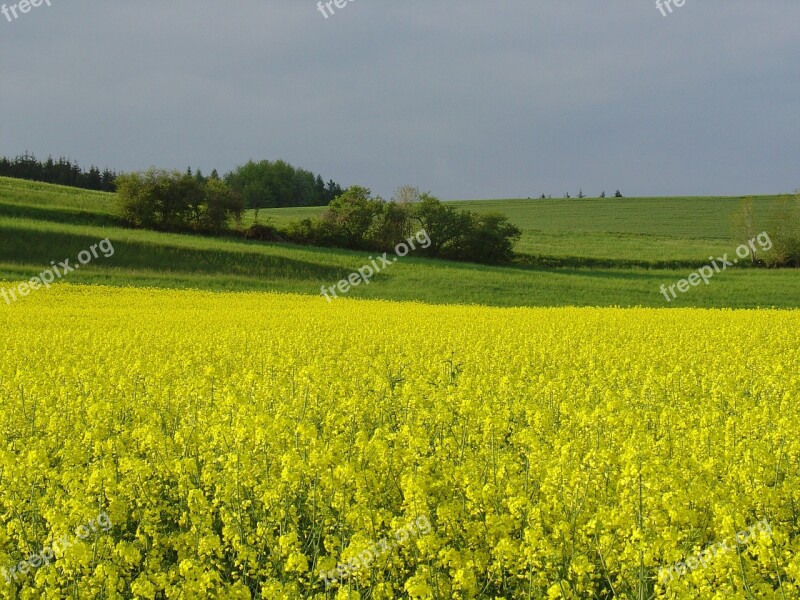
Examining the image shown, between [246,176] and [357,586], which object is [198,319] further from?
[246,176]

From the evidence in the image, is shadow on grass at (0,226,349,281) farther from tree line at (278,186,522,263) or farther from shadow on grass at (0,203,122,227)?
tree line at (278,186,522,263)

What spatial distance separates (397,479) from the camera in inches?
214

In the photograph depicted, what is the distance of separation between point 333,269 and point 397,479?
3673cm

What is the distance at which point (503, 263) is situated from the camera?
2084 inches

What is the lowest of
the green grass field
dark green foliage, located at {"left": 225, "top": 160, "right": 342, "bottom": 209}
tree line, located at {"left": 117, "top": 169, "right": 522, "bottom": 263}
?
the green grass field

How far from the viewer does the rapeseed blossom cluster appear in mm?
3906

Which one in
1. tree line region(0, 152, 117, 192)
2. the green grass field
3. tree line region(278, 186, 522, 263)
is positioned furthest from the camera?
tree line region(0, 152, 117, 192)

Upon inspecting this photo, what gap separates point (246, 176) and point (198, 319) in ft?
343

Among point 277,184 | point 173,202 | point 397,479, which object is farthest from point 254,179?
point 397,479

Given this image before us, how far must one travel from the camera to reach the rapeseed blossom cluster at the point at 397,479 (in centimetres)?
391

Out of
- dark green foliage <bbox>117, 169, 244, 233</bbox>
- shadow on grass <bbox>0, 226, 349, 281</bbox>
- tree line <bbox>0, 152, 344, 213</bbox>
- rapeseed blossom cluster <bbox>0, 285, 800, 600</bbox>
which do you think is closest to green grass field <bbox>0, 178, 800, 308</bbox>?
shadow on grass <bbox>0, 226, 349, 281</bbox>

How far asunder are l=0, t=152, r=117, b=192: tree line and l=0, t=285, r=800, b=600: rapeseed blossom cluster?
106 metres

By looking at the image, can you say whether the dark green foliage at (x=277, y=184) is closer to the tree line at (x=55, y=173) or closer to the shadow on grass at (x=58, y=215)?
the tree line at (x=55, y=173)

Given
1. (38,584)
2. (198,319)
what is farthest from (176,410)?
(198,319)
